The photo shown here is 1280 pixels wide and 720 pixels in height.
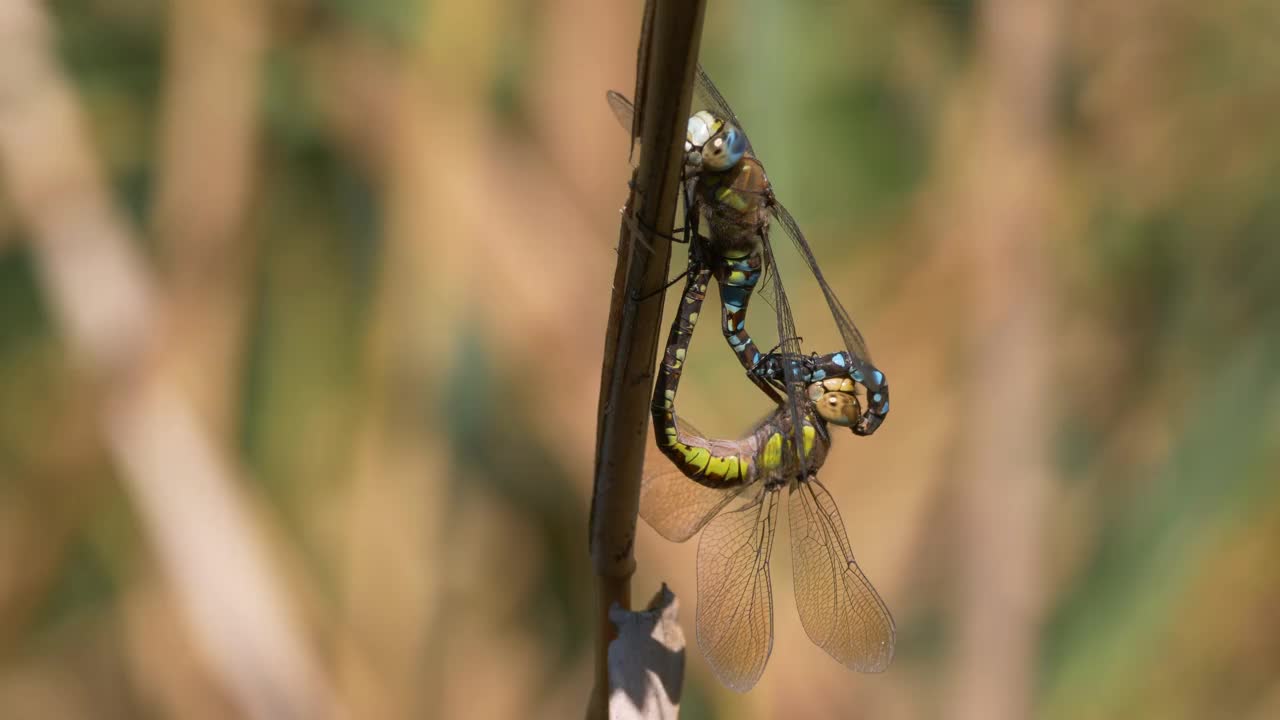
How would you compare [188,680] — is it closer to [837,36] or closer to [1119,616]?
[1119,616]

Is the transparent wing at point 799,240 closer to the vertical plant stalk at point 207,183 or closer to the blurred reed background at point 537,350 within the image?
the blurred reed background at point 537,350

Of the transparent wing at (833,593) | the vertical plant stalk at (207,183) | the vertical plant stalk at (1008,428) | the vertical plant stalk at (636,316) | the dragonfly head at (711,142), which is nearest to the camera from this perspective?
the vertical plant stalk at (636,316)

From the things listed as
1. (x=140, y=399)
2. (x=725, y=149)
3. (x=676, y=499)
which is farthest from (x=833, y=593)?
(x=140, y=399)

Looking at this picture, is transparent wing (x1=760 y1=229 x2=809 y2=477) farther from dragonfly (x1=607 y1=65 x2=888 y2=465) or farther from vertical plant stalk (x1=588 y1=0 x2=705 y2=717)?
vertical plant stalk (x1=588 y1=0 x2=705 y2=717)

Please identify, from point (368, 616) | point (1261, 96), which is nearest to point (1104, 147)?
point (1261, 96)

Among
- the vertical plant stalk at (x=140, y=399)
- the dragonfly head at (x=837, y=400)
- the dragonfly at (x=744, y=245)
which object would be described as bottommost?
the vertical plant stalk at (x=140, y=399)

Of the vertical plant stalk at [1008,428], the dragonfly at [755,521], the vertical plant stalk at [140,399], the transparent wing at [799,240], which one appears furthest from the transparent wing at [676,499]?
the vertical plant stalk at [140,399]
